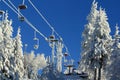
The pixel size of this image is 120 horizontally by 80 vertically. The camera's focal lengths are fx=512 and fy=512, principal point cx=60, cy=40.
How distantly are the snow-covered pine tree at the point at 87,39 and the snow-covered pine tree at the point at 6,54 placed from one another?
11451 millimetres

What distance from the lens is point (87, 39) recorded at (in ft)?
277

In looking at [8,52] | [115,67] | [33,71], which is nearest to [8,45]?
[8,52]

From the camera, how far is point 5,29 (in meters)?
86.4

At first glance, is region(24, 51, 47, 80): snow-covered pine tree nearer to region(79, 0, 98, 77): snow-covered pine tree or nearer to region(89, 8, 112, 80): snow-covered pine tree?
region(79, 0, 98, 77): snow-covered pine tree

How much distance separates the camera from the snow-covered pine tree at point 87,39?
80438mm

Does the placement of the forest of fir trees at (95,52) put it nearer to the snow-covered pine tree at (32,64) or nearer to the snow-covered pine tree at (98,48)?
the snow-covered pine tree at (98,48)

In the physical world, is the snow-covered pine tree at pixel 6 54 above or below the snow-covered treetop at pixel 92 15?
below

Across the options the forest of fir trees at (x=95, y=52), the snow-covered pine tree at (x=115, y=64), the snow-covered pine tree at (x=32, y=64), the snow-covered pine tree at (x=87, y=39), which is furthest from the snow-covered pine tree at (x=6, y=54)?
the snow-covered pine tree at (x=32, y=64)

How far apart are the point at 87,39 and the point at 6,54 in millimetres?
14202

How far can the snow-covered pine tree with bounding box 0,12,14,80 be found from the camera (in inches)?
2971

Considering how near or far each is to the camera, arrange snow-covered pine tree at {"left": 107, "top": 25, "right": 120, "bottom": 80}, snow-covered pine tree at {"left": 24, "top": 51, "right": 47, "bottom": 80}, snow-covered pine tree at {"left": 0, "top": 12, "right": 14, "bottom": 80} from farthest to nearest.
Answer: snow-covered pine tree at {"left": 24, "top": 51, "right": 47, "bottom": 80} → snow-covered pine tree at {"left": 0, "top": 12, "right": 14, "bottom": 80} → snow-covered pine tree at {"left": 107, "top": 25, "right": 120, "bottom": 80}

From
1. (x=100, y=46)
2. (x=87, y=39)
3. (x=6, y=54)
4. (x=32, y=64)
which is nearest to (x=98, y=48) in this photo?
(x=100, y=46)

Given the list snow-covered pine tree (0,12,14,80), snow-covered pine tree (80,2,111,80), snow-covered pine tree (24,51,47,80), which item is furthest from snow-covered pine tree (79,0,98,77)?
snow-covered pine tree (24,51,47,80)

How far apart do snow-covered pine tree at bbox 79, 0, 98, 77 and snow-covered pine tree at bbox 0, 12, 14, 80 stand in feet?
37.6
